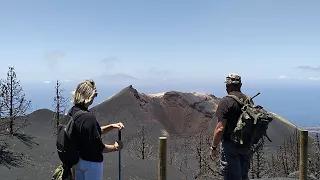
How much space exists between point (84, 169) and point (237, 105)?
2385 millimetres

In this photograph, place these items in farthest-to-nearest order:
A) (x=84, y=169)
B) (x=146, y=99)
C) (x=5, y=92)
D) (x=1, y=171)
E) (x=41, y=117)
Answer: (x=146, y=99) < (x=41, y=117) < (x=5, y=92) < (x=1, y=171) < (x=84, y=169)

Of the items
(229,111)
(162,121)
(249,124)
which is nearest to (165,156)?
(229,111)

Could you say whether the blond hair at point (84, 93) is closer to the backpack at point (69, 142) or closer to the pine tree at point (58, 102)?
the backpack at point (69, 142)

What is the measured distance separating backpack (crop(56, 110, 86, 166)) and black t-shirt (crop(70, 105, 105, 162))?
0.15ft

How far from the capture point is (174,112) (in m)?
80.6

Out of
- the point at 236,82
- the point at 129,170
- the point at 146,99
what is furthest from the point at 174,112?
the point at 236,82

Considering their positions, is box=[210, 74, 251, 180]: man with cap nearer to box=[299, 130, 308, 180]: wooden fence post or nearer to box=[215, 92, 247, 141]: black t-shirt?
box=[215, 92, 247, 141]: black t-shirt

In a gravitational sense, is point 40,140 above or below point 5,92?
below

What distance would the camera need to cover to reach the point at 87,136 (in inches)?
151

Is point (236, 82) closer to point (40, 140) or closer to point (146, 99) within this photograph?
point (40, 140)

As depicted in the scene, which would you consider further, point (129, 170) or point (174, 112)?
point (174, 112)

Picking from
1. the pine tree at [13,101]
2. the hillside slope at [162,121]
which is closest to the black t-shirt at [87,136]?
the pine tree at [13,101]

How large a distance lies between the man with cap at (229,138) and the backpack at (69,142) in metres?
2.11

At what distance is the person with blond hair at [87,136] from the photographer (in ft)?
12.6
